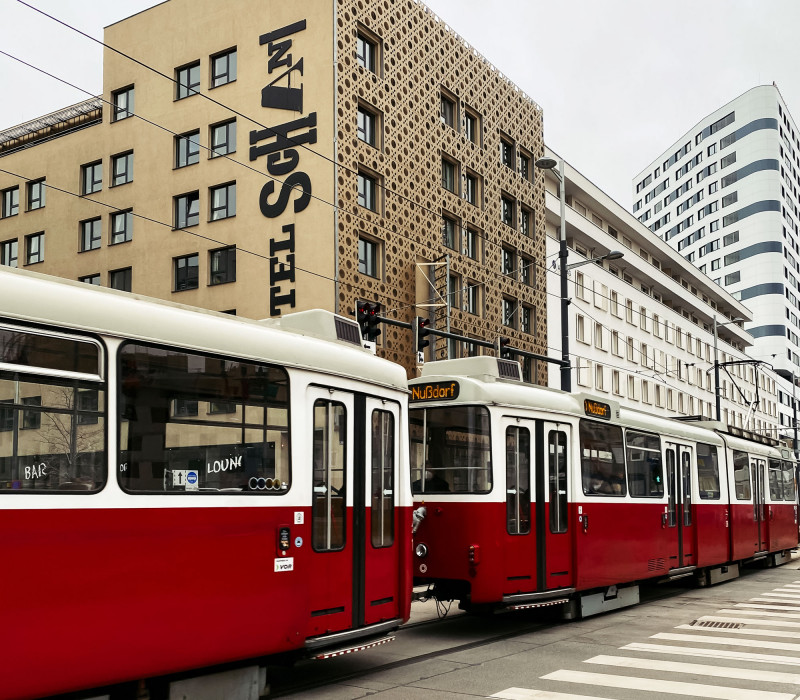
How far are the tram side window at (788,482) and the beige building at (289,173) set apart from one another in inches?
392

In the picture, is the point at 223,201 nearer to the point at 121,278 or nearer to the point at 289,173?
the point at 289,173

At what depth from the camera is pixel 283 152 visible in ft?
97.2

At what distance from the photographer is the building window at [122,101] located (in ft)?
114

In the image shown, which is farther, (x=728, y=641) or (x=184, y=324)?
(x=728, y=641)

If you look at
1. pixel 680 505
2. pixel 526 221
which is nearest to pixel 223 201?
pixel 526 221

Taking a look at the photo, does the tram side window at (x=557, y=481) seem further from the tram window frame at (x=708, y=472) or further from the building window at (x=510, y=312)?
the building window at (x=510, y=312)

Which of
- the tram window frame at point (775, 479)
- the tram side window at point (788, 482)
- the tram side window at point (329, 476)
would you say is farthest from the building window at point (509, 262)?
the tram side window at point (329, 476)

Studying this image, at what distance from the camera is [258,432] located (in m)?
7.25

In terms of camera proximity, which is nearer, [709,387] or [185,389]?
Result: [185,389]

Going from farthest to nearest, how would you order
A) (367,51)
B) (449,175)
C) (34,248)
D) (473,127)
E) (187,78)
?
(34,248), (473,127), (449,175), (187,78), (367,51)

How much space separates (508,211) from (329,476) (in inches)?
1281

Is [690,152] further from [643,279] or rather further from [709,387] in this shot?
[643,279]

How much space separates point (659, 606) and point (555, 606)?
3.05 metres

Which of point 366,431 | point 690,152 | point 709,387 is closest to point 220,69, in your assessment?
point 366,431
